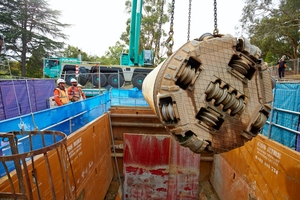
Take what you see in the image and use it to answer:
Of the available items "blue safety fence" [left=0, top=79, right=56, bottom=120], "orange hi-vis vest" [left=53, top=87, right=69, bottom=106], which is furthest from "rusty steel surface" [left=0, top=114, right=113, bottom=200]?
"blue safety fence" [left=0, top=79, right=56, bottom=120]

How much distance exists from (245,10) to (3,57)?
103ft

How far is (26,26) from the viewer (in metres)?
24.2

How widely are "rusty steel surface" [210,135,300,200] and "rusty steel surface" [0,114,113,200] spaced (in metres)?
3.21

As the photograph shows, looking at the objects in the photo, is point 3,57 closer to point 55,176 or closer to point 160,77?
point 55,176

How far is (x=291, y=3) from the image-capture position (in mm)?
23484

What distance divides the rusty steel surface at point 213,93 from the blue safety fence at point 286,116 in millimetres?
2624

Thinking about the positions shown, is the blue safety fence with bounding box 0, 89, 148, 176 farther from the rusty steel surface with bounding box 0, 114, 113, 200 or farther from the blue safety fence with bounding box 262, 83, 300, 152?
the blue safety fence with bounding box 262, 83, 300, 152

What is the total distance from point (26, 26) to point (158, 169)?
26.9 m

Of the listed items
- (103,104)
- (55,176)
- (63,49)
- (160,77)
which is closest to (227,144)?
(160,77)

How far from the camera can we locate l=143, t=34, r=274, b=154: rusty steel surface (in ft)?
5.93

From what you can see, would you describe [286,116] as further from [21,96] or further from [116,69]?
[116,69]

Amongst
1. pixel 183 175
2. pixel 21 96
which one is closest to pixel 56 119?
pixel 183 175

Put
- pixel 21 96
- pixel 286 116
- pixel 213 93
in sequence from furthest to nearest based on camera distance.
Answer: pixel 21 96 < pixel 286 116 < pixel 213 93

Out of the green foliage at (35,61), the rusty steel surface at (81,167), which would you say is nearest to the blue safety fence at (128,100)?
the rusty steel surface at (81,167)
